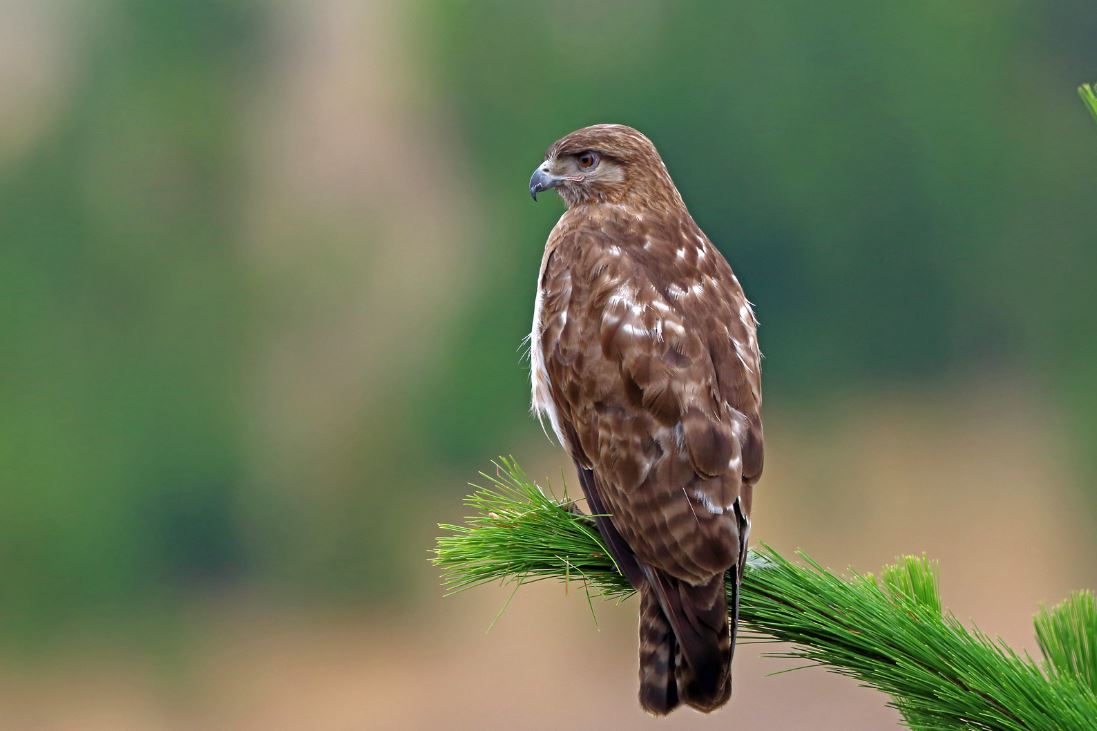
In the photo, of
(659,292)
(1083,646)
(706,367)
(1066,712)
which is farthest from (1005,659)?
(659,292)

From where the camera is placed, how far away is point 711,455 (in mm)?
1362

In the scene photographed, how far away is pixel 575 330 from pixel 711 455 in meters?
0.27

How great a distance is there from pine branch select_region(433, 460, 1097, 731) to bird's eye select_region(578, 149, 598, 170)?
0.56 m

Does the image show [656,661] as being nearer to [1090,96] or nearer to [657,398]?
[657,398]

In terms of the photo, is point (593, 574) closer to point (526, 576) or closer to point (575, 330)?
point (526, 576)

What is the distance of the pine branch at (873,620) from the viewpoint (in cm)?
102

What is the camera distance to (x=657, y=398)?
55.8 inches

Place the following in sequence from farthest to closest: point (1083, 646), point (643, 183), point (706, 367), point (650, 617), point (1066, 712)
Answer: point (643, 183) < point (706, 367) < point (650, 617) < point (1083, 646) < point (1066, 712)

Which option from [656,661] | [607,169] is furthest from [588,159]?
[656,661]

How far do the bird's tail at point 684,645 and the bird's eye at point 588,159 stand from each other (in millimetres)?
687

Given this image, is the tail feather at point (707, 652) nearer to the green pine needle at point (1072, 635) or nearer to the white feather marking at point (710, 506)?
the white feather marking at point (710, 506)

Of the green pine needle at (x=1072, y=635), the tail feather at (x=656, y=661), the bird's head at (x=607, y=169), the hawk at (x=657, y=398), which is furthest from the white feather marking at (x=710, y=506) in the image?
the bird's head at (x=607, y=169)

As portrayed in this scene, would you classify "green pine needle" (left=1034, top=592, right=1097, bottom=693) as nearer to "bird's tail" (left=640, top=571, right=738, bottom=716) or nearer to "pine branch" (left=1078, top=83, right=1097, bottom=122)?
"bird's tail" (left=640, top=571, right=738, bottom=716)

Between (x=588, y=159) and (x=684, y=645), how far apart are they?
0.78 m
